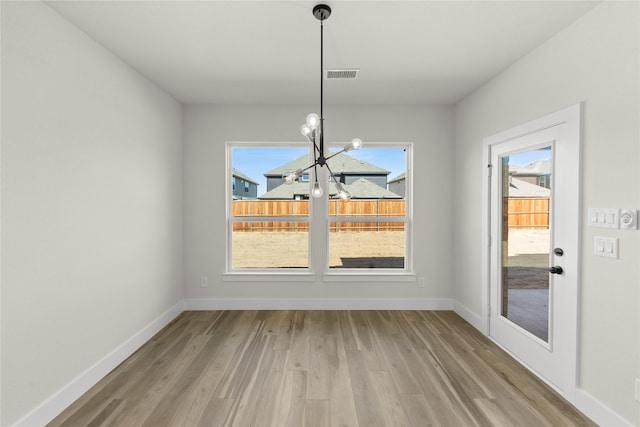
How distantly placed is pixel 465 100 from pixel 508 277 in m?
2.16

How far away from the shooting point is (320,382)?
7.55 ft

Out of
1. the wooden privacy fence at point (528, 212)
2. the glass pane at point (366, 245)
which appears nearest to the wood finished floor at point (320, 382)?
the glass pane at point (366, 245)

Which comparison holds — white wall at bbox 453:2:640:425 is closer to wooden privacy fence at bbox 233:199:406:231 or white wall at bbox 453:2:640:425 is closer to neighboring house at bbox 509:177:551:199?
neighboring house at bbox 509:177:551:199

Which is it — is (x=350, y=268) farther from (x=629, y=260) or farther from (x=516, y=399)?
(x=629, y=260)

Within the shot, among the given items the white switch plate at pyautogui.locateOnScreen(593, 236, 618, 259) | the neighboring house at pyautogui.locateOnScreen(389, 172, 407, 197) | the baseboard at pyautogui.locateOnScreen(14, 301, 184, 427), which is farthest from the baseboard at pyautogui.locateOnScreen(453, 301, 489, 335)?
the baseboard at pyautogui.locateOnScreen(14, 301, 184, 427)

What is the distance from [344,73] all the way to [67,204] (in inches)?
101

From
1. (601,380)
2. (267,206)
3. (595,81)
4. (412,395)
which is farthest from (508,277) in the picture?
(267,206)

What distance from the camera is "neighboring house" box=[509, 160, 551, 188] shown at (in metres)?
2.37

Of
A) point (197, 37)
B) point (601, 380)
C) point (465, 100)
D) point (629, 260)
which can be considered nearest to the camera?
point (629, 260)

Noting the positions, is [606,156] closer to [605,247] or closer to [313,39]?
[605,247]

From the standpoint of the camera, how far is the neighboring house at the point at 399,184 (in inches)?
159

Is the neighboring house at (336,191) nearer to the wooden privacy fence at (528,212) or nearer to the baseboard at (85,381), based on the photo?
the wooden privacy fence at (528,212)

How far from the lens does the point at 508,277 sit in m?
2.84

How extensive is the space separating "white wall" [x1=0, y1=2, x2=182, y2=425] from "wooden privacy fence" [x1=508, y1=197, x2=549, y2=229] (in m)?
3.69
